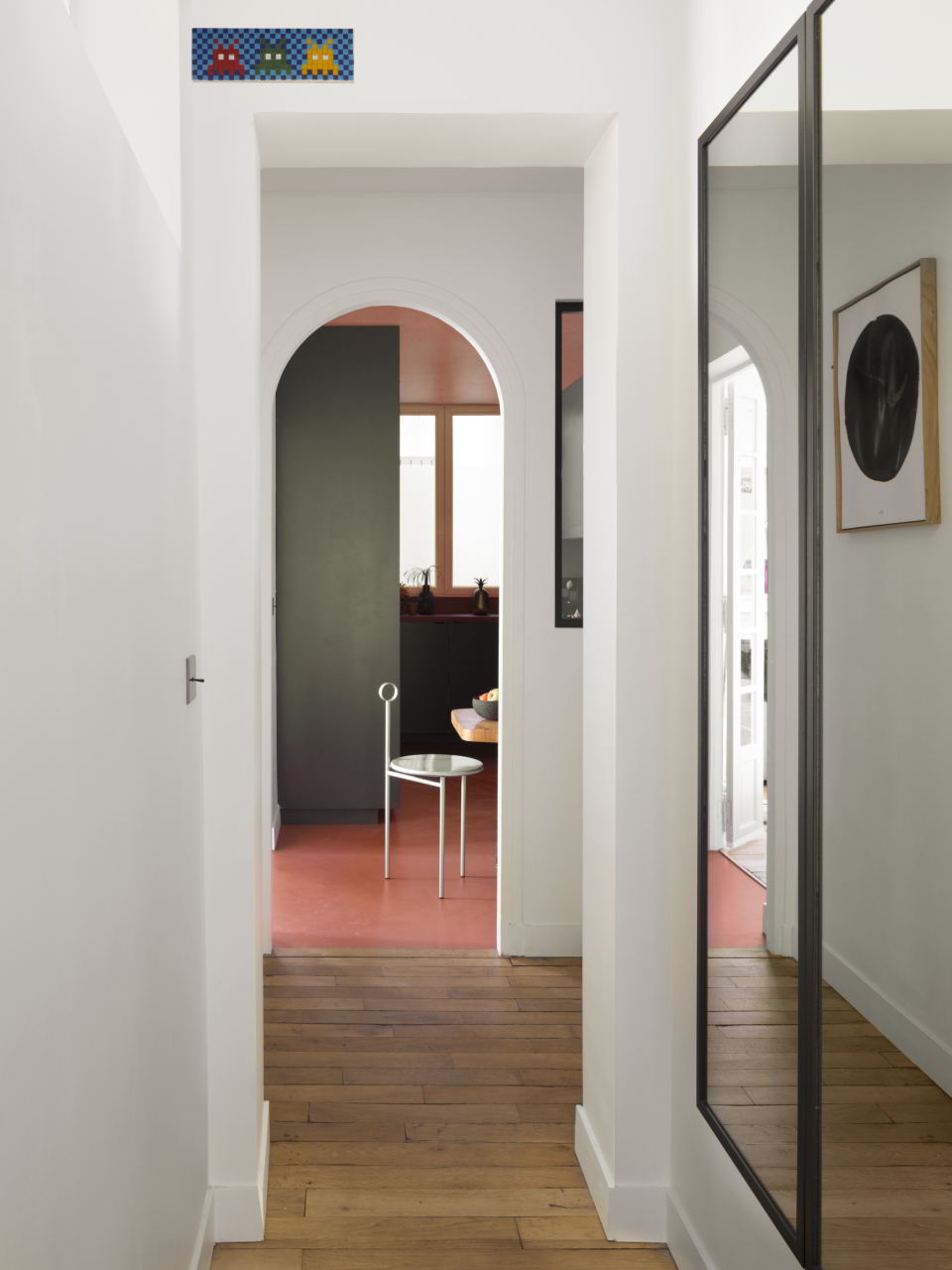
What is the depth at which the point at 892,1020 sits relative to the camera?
123cm

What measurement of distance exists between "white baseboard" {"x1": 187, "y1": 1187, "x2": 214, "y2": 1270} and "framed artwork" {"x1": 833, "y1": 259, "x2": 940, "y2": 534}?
5.93 ft

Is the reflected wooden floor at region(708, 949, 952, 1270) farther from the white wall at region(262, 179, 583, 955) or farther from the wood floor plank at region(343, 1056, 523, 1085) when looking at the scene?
the white wall at region(262, 179, 583, 955)

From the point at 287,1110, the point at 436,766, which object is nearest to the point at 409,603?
the point at 436,766

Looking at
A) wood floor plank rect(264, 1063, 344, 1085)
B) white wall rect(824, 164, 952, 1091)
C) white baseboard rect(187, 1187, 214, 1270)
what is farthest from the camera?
wood floor plank rect(264, 1063, 344, 1085)

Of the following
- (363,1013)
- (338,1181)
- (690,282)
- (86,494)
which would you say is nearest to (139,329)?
(86,494)

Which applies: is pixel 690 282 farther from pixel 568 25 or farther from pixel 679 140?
pixel 568 25

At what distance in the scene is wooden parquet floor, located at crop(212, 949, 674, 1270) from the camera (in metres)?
2.21

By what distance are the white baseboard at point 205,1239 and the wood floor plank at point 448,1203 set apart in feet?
0.73

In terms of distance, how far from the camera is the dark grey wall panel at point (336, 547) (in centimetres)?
556

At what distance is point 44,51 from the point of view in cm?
110

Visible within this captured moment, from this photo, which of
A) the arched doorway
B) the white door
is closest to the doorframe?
the arched doorway

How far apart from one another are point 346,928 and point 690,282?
9.49ft

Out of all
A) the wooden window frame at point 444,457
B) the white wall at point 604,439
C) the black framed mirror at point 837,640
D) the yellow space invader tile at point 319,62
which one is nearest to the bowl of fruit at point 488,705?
the white wall at point 604,439

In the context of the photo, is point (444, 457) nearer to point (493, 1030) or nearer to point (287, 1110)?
point (493, 1030)
